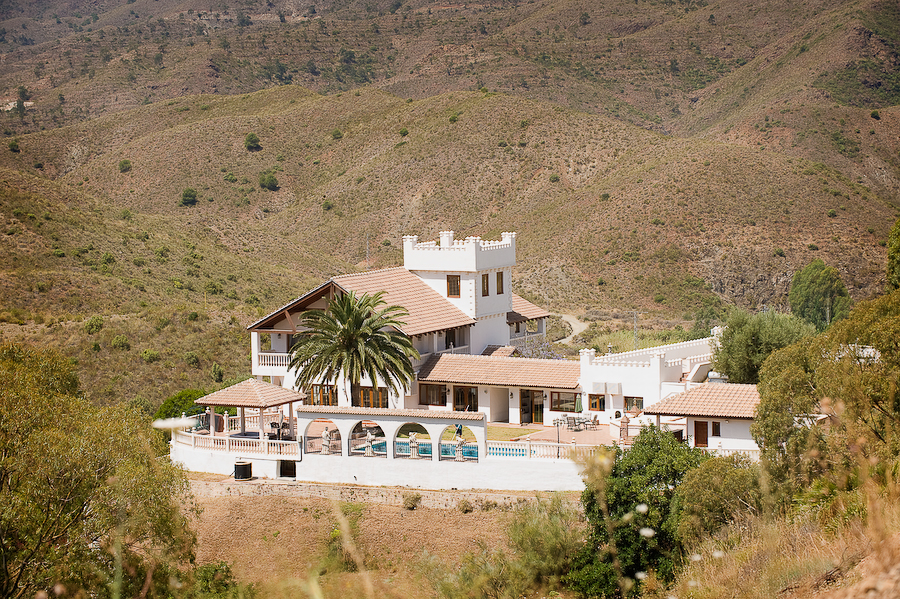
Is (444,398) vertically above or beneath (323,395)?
beneath

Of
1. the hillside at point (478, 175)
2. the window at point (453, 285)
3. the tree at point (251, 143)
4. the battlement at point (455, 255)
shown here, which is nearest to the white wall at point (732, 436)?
the battlement at point (455, 255)

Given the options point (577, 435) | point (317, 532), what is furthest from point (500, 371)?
point (317, 532)

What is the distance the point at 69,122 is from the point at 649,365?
15092 cm

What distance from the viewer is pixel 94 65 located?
650 feet

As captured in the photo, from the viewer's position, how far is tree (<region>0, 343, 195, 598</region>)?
19625 millimetres

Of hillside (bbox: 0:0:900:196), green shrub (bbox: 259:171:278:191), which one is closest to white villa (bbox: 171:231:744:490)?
green shrub (bbox: 259:171:278:191)

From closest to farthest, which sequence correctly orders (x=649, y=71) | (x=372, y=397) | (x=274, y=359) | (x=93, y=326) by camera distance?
1. (x=372, y=397)
2. (x=274, y=359)
3. (x=93, y=326)
4. (x=649, y=71)

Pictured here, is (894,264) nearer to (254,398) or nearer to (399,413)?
(399,413)

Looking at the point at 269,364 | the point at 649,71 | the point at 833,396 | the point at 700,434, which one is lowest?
the point at 700,434

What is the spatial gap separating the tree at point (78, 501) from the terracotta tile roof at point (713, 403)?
15142 millimetres

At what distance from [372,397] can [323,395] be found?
2.04 metres

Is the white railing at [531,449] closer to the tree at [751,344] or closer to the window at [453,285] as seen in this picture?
the tree at [751,344]

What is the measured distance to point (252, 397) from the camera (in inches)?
1415

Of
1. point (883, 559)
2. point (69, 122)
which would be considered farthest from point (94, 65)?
point (883, 559)
